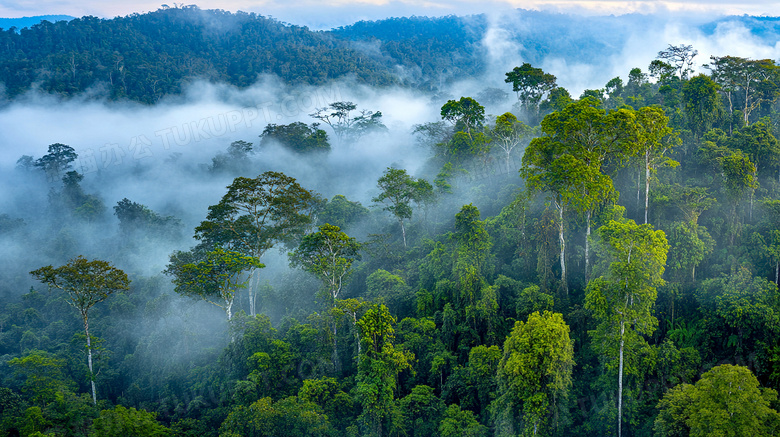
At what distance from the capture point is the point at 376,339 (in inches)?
1076

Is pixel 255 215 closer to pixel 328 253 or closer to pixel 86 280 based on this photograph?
pixel 328 253

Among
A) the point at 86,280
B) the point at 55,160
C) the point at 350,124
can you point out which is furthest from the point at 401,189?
the point at 55,160

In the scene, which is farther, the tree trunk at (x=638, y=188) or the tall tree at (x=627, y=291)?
the tree trunk at (x=638, y=188)

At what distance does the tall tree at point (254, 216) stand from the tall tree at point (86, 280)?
6.74 meters

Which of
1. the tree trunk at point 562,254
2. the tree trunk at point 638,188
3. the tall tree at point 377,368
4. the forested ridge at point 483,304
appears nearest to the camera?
the forested ridge at point 483,304

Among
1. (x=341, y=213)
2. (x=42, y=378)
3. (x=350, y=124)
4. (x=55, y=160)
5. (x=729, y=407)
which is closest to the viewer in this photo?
(x=729, y=407)

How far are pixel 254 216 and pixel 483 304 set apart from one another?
67.3 ft

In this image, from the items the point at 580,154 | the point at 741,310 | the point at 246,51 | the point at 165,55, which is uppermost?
the point at 246,51

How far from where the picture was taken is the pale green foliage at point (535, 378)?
21156 mm

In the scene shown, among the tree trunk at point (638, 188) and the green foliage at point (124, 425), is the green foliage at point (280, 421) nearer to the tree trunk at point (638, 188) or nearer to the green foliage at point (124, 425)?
the green foliage at point (124, 425)

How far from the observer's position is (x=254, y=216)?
129 ft

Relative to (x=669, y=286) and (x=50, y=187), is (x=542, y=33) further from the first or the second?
(x=669, y=286)

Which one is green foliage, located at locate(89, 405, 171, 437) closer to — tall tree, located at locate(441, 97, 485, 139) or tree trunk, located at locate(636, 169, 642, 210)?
tree trunk, located at locate(636, 169, 642, 210)

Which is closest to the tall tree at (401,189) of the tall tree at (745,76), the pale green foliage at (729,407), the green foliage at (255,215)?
the green foliage at (255,215)
